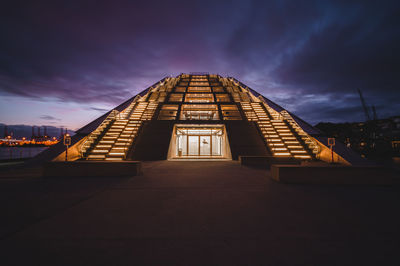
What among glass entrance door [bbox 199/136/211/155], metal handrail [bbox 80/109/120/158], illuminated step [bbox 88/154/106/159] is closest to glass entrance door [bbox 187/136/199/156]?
glass entrance door [bbox 199/136/211/155]

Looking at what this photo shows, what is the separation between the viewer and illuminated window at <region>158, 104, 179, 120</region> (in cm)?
1882

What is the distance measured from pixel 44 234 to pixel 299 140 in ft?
56.5

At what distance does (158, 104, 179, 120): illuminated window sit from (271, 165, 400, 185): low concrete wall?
13.8 metres

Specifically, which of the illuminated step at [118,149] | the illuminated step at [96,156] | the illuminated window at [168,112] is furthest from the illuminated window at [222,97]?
the illuminated step at [96,156]

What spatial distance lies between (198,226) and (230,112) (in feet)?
57.9

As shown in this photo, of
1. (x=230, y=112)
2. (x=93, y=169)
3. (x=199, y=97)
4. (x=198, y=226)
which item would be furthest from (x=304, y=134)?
(x=93, y=169)

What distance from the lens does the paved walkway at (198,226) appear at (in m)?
2.59

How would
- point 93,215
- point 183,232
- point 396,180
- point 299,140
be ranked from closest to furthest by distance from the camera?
point 183,232 → point 93,215 → point 396,180 → point 299,140

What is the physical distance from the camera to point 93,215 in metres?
4.00

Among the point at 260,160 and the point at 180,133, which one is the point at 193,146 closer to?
the point at 180,133

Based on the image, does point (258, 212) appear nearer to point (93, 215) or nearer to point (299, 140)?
point (93, 215)

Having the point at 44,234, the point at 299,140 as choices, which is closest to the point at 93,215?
the point at 44,234

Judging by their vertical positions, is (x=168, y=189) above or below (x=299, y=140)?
below

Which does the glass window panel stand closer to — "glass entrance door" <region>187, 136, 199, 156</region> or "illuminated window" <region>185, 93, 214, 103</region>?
"glass entrance door" <region>187, 136, 199, 156</region>
